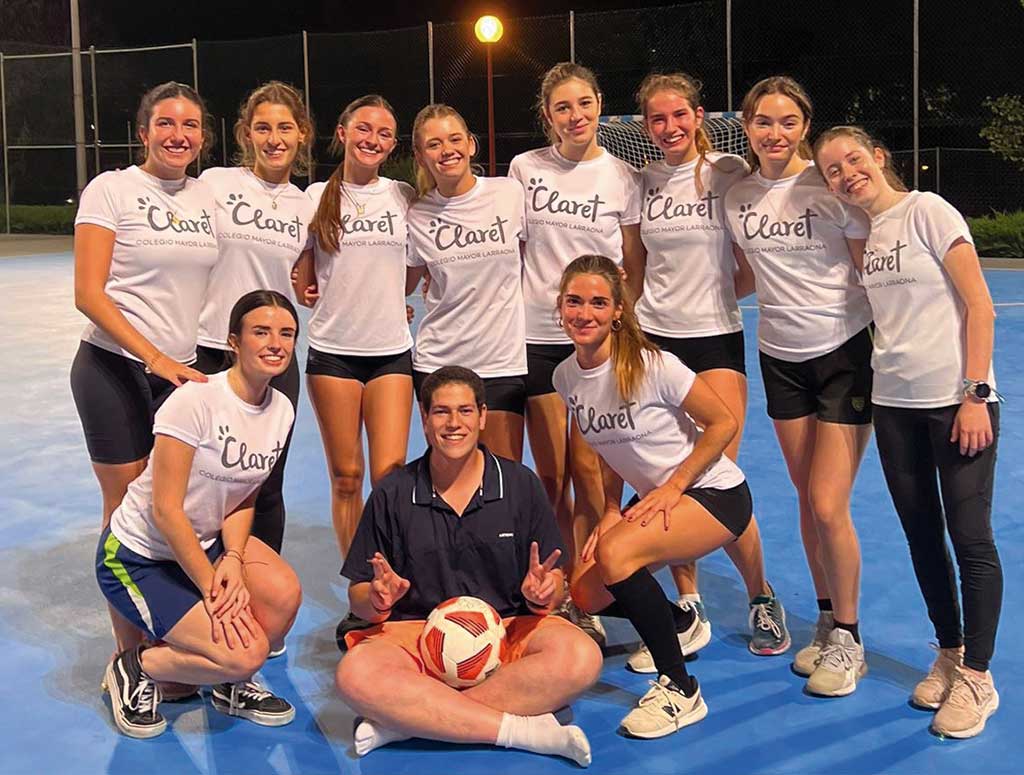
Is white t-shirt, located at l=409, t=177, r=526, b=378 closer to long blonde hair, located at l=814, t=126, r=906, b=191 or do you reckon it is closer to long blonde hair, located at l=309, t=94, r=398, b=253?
long blonde hair, located at l=309, t=94, r=398, b=253

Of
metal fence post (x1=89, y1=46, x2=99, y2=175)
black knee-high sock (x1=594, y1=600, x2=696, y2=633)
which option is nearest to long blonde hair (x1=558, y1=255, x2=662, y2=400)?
black knee-high sock (x1=594, y1=600, x2=696, y2=633)

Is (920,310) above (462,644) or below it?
above

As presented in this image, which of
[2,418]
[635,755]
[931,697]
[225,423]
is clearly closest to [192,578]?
[225,423]

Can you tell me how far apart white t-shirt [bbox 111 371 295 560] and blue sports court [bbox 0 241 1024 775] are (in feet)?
1.89

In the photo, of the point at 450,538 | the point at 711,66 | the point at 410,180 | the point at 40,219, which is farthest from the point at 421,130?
the point at 40,219

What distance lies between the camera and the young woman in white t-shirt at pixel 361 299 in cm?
417

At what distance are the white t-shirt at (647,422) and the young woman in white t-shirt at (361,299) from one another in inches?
29.3

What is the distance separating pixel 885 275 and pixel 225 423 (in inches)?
76.9

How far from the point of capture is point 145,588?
350 centimetres

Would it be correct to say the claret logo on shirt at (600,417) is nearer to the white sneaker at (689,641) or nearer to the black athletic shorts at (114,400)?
the white sneaker at (689,641)

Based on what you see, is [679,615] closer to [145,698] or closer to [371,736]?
[371,736]

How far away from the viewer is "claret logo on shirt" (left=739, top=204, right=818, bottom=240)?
12.5 ft

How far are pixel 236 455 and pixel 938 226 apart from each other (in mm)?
2103

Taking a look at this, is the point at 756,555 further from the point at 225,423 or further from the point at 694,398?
the point at 225,423
